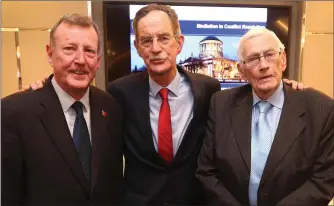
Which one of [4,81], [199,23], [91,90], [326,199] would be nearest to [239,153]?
[326,199]

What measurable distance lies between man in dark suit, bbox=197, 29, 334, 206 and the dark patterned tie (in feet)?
1.87

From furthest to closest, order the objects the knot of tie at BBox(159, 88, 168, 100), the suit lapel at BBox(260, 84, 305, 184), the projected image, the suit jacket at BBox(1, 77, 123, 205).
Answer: the projected image → the knot of tie at BBox(159, 88, 168, 100) → the suit lapel at BBox(260, 84, 305, 184) → the suit jacket at BBox(1, 77, 123, 205)

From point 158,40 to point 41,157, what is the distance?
0.80m

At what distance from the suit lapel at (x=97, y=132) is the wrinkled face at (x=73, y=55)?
0.54 feet

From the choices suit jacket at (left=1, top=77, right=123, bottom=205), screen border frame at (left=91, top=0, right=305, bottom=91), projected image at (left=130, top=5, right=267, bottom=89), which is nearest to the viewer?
suit jacket at (left=1, top=77, right=123, bottom=205)

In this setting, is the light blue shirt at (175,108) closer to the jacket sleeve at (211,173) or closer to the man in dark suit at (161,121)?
the man in dark suit at (161,121)

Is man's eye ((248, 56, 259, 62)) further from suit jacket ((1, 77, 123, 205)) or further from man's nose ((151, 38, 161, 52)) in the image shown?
suit jacket ((1, 77, 123, 205))

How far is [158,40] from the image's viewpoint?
1.75 meters

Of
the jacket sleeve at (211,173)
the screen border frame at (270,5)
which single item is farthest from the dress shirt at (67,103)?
the screen border frame at (270,5)

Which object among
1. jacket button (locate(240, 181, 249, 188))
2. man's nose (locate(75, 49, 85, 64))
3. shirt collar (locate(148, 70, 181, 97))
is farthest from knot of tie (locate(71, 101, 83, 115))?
jacket button (locate(240, 181, 249, 188))

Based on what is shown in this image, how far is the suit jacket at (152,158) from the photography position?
6.00 ft

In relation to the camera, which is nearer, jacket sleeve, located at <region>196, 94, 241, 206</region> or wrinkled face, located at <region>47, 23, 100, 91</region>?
wrinkled face, located at <region>47, 23, 100, 91</region>

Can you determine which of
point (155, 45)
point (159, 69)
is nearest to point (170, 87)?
point (159, 69)

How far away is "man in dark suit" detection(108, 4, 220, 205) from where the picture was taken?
1770 millimetres
